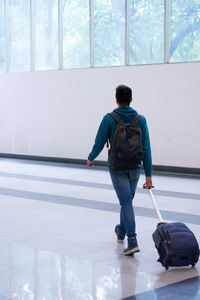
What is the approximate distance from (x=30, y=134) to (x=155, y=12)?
19.3ft

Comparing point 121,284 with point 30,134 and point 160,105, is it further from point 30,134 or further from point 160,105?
point 30,134

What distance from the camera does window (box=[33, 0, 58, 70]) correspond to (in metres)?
17.9

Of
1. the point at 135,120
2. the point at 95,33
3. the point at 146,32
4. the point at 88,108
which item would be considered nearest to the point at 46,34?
the point at 95,33

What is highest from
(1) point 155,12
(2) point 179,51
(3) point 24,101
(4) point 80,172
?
(1) point 155,12

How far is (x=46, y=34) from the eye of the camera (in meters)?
18.1

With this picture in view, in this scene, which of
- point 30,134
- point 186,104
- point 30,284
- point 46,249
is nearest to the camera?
point 30,284

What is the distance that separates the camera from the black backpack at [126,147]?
5852 millimetres

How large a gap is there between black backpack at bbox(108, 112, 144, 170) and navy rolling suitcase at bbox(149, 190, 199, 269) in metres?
0.76

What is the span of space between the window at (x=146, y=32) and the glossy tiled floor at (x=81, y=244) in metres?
4.33

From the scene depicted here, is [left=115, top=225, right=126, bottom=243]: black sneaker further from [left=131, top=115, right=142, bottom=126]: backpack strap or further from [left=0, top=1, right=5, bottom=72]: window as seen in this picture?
[left=0, top=1, right=5, bottom=72]: window

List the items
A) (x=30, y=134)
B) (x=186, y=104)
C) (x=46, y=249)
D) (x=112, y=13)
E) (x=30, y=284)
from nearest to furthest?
1. (x=30, y=284)
2. (x=46, y=249)
3. (x=186, y=104)
4. (x=112, y=13)
5. (x=30, y=134)

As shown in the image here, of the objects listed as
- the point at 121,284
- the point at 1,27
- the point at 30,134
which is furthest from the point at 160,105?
the point at 121,284

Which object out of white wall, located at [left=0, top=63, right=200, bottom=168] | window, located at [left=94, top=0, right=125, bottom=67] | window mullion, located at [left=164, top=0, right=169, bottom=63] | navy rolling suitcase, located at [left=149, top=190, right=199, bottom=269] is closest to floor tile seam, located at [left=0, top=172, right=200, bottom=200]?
white wall, located at [left=0, top=63, right=200, bottom=168]

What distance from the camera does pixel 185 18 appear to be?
47.5 feet
